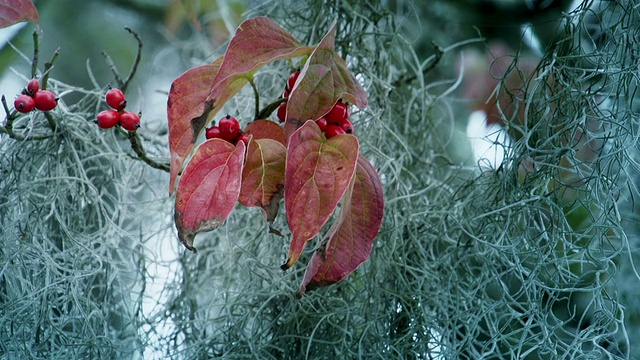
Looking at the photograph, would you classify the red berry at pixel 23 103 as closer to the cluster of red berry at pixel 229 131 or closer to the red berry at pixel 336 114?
the cluster of red berry at pixel 229 131

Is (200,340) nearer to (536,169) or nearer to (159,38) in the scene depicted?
Answer: (536,169)

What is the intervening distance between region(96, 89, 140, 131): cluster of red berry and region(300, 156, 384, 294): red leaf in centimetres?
23

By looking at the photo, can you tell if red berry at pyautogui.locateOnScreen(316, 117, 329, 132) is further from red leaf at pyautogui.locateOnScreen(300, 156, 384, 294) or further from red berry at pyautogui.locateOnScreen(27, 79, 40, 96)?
red berry at pyautogui.locateOnScreen(27, 79, 40, 96)

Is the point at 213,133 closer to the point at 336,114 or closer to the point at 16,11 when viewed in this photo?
the point at 336,114

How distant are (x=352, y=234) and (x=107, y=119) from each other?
0.28m

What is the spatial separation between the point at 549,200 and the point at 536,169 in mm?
49

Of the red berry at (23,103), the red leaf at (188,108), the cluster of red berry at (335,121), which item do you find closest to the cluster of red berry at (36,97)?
the red berry at (23,103)

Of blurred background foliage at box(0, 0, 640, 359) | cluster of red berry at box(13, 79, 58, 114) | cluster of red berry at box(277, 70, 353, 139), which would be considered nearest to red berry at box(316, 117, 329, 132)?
cluster of red berry at box(277, 70, 353, 139)

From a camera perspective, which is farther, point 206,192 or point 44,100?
point 44,100

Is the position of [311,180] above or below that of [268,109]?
below

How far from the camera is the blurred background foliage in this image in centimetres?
75

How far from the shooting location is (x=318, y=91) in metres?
0.65

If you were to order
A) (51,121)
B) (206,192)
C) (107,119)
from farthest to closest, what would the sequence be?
(51,121), (107,119), (206,192)

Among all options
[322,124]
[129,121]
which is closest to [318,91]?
[322,124]
